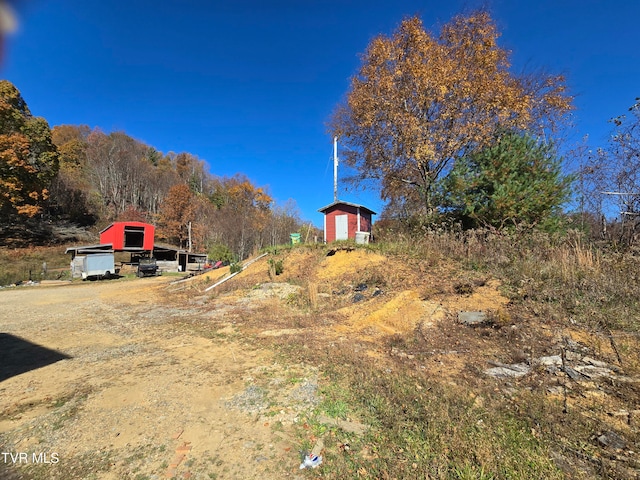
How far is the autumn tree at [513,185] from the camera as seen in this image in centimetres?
956

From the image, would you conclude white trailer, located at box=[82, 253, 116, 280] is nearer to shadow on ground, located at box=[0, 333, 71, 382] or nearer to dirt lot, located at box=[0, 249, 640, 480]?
dirt lot, located at box=[0, 249, 640, 480]

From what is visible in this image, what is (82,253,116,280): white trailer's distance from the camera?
20203 millimetres

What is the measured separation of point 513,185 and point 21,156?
38287 mm

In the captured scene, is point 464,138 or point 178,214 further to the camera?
point 178,214

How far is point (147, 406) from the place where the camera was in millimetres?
3311

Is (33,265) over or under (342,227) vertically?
under

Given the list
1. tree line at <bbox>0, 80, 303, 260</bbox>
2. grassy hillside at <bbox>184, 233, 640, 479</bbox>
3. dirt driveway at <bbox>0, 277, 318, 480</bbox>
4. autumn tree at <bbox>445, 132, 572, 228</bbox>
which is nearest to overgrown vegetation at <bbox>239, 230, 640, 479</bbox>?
grassy hillside at <bbox>184, 233, 640, 479</bbox>

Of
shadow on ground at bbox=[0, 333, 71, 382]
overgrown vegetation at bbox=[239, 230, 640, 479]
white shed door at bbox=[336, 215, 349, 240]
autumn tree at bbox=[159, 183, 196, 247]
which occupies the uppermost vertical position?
autumn tree at bbox=[159, 183, 196, 247]

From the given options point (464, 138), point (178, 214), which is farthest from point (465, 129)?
point (178, 214)

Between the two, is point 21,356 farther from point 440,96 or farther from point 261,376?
point 440,96

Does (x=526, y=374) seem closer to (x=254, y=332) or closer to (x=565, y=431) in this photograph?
(x=565, y=431)

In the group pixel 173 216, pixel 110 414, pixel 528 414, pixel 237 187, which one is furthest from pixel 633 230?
pixel 237 187

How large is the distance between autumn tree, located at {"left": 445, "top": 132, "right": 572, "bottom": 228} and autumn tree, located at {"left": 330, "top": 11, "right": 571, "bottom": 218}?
1.66 meters

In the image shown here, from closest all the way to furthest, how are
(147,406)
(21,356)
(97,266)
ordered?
(147,406) < (21,356) < (97,266)
